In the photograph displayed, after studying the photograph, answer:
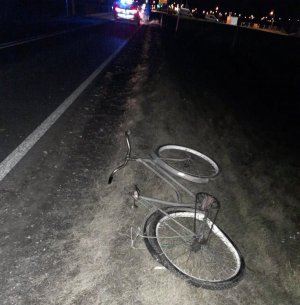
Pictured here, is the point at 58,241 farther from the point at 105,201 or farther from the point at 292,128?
the point at 292,128

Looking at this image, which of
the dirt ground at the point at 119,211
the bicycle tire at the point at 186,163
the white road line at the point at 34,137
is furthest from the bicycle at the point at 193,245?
the white road line at the point at 34,137

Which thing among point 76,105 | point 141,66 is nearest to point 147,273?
point 76,105

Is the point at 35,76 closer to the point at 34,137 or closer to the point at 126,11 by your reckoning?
the point at 34,137

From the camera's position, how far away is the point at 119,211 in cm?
389

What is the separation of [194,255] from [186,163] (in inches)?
79.3

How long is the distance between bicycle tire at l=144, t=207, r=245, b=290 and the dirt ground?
0.10 meters

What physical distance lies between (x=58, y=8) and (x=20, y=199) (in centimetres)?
3272

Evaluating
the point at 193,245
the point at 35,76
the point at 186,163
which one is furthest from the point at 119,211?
the point at 35,76

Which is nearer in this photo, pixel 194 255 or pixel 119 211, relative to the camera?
Answer: pixel 194 255

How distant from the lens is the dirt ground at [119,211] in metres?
2.89

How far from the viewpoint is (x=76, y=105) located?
23.7 ft

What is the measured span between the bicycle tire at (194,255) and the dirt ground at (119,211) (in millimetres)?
99

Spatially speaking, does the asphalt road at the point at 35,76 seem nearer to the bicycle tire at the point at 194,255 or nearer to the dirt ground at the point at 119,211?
the dirt ground at the point at 119,211

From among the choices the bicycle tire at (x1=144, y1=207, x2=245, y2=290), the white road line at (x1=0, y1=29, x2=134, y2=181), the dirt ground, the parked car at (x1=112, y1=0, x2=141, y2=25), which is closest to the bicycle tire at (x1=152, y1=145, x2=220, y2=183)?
the dirt ground
